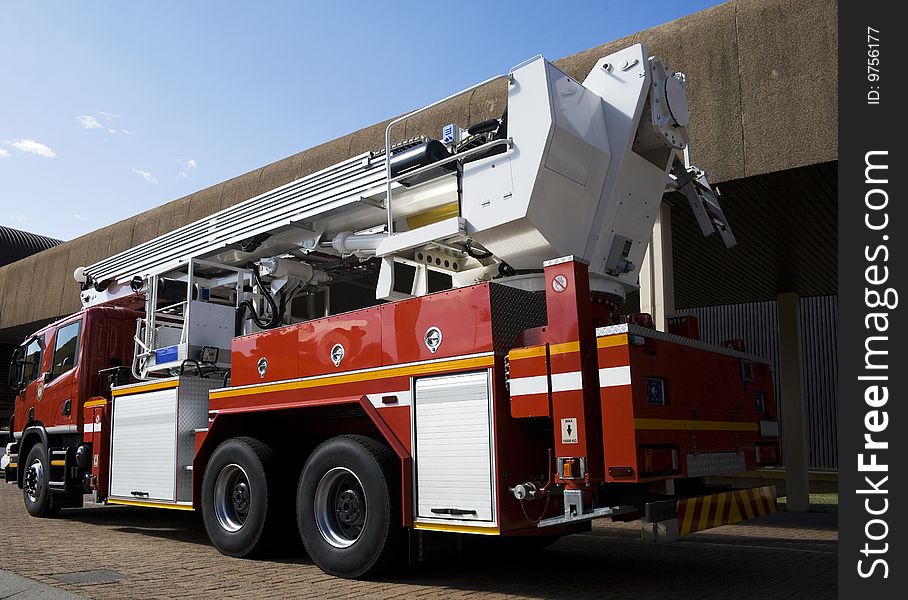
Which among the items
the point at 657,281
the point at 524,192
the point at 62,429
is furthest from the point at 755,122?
the point at 62,429

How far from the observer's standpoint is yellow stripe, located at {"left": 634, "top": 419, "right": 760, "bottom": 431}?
488 cm

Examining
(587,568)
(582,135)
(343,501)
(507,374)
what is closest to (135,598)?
(343,501)

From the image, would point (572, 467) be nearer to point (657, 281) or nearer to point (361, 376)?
point (361, 376)

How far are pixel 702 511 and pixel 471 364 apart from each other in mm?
1814

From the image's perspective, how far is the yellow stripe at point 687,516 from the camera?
197 inches

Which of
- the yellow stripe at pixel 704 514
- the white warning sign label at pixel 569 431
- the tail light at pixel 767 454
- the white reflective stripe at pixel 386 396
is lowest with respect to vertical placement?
the yellow stripe at pixel 704 514

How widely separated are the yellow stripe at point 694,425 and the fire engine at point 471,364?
0.08 feet

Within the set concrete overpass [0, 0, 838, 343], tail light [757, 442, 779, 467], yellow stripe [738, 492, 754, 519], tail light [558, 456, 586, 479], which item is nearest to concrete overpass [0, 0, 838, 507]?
concrete overpass [0, 0, 838, 343]

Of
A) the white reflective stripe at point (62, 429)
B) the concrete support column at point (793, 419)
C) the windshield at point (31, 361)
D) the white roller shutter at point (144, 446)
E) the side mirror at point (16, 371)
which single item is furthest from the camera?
the concrete support column at point (793, 419)

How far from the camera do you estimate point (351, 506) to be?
20.2 ft

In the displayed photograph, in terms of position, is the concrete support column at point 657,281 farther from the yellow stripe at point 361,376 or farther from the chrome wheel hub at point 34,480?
the chrome wheel hub at point 34,480

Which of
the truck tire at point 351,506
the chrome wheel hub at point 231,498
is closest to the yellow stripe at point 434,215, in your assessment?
the truck tire at point 351,506

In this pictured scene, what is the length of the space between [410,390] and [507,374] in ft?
2.77

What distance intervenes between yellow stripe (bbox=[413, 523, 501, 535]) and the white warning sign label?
2.53 ft
